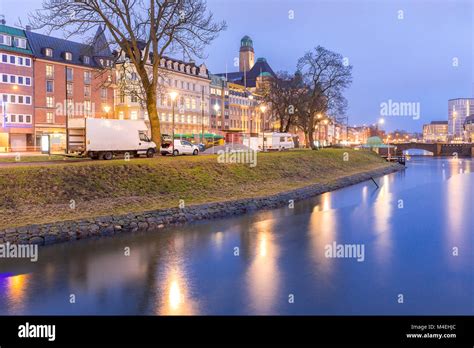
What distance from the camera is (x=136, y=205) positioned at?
2269 centimetres

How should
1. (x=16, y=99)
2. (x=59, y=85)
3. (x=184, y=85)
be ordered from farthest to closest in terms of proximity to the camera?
(x=184, y=85) → (x=59, y=85) → (x=16, y=99)

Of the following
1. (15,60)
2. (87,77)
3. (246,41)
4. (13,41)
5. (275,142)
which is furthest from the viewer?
(246,41)

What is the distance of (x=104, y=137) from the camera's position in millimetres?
32656

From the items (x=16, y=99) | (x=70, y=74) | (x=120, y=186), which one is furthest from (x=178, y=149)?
(x=70, y=74)

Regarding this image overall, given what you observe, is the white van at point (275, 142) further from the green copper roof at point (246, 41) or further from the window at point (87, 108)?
the green copper roof at point (246, 41)

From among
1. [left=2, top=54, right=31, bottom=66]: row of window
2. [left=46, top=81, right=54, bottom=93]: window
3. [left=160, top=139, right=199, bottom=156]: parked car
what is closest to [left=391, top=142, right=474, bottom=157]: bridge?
[left=46, top=81, right=54, bottom=93]: window

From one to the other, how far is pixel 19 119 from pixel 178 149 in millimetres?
36524

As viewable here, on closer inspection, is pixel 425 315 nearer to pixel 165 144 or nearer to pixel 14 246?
pixel 14 246

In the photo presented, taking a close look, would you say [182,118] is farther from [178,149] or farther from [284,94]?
[178,149]

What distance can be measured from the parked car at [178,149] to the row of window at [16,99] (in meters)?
35.5

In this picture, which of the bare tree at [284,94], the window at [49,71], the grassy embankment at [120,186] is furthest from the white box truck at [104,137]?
the window at [49,71]

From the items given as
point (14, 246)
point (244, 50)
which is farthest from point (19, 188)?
point (244, 50)

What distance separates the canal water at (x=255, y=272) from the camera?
35.7 ft
